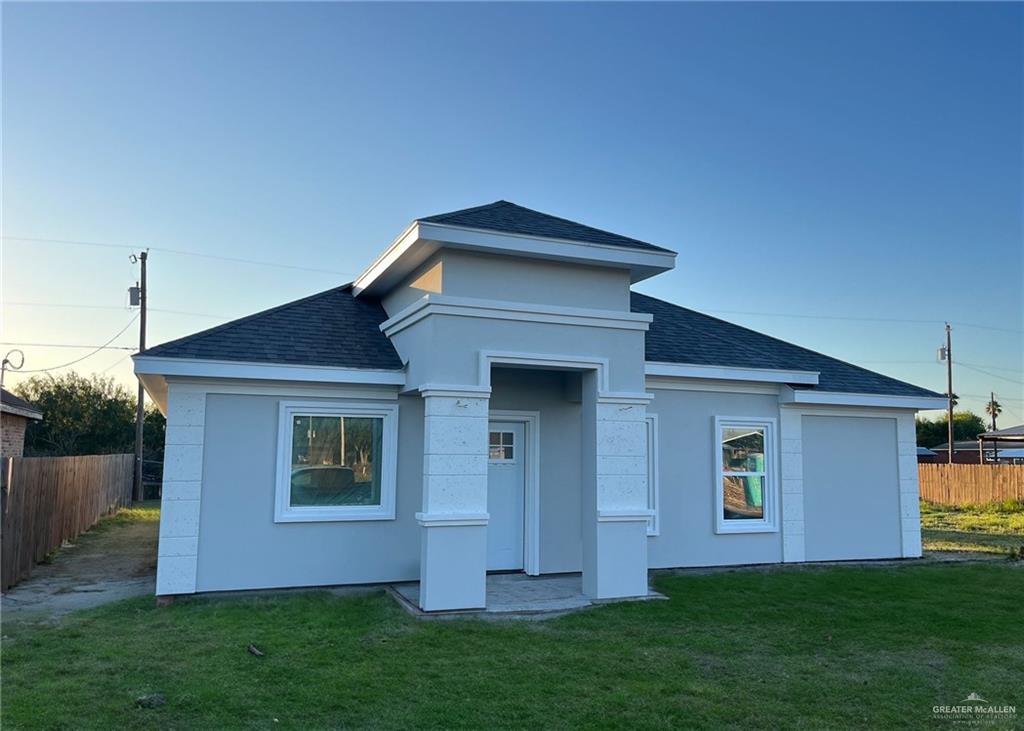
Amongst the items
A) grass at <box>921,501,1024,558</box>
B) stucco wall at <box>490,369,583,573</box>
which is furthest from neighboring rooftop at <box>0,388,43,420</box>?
grass at <box>921,501,1024,558</box>

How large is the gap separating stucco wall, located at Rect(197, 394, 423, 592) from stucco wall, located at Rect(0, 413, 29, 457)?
15.3 m

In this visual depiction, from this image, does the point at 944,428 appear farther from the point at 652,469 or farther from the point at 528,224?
the point at 528,224

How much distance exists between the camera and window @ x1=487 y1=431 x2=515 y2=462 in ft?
33.4

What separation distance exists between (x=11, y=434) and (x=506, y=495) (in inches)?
742

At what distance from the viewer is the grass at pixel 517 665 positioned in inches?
196

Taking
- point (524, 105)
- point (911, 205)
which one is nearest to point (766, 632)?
point (524, 105)

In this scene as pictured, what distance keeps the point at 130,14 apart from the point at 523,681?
30.7 feet

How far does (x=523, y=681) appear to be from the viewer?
5.65 m

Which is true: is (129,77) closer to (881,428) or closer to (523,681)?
(523,681)

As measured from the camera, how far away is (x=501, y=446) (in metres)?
10.2

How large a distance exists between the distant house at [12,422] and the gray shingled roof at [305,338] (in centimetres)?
1377

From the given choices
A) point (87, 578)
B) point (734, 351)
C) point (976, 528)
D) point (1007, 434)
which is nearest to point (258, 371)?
point (87, 578)

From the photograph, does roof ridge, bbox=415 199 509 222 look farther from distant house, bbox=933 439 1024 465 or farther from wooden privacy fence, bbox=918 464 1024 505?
distant house, bbox=933 439 1024 465

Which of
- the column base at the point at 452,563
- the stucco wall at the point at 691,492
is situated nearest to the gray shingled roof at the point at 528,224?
the stucco wall at the point at 691,492
